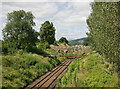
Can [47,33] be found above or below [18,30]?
above

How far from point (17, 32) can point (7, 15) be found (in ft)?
14.2

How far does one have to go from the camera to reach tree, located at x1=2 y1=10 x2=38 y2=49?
73.8ft

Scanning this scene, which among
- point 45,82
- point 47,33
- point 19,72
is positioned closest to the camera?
point 45,82

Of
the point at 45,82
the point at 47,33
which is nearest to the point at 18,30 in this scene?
the point at 45,82

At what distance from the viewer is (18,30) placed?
22.7 m

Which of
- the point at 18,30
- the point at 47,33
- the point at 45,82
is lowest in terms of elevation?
the point at 45,82

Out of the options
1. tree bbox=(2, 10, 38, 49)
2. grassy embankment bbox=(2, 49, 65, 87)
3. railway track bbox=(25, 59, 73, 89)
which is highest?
tree bbox=(2, 10, 38, 49)

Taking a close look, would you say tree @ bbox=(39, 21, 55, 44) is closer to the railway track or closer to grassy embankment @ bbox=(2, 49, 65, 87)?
grassy embankment @ bbox=(2, 49, 65, 87)

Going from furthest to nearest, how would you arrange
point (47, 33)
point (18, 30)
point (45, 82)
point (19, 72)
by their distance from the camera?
point (47, 33)
point (18, 30)
point (19, 72)
point (45, 82)

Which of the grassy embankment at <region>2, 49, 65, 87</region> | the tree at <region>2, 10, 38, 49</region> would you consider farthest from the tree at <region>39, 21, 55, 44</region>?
the grassy embankment at <region>2, 49, 65, 87</region>

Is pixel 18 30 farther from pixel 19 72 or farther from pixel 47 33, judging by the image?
pixel 47 33

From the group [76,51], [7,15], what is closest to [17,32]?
[7,15]

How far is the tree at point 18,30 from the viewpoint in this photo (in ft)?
73.8

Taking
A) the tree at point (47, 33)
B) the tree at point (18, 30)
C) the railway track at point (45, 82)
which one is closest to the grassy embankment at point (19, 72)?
the railway track at point (45, 82)
